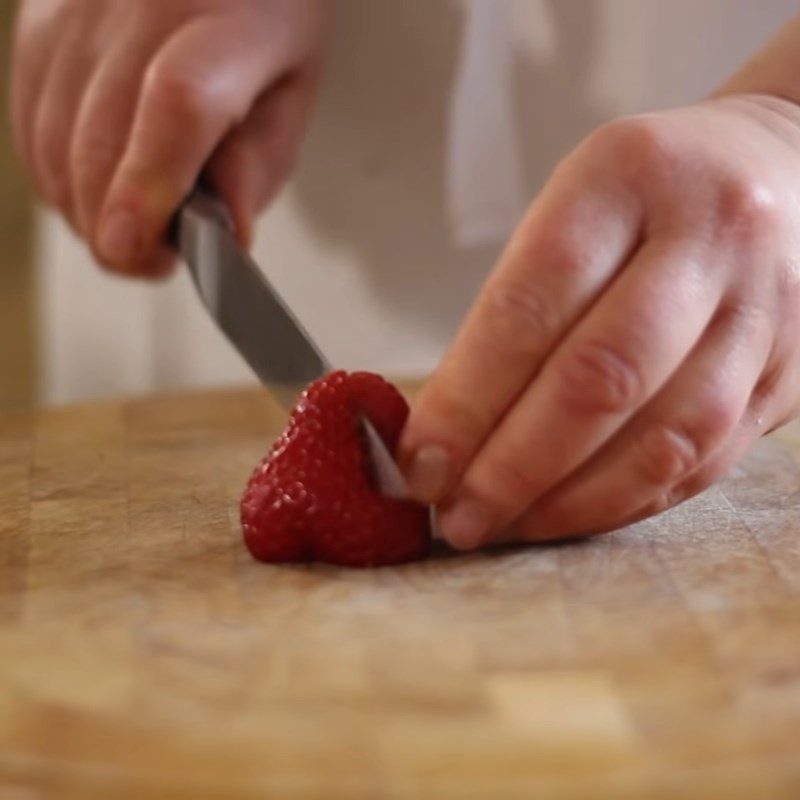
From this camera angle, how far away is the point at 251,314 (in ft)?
3.28

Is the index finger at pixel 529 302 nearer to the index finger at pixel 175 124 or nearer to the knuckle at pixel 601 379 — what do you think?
the knuckle at pixel 601 379

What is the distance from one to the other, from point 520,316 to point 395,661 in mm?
178

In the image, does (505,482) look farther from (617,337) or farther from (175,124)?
(175,124)

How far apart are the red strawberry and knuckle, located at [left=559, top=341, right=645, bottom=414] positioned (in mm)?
121

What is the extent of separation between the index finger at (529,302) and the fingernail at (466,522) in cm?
3

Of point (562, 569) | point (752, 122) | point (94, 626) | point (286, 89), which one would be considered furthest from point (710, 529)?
point (286, 89)

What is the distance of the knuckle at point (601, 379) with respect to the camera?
74 cm

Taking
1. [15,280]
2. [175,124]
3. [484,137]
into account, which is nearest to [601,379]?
[175,124]

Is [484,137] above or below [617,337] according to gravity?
below

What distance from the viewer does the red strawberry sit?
2.66 ft

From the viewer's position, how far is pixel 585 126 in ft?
4.26

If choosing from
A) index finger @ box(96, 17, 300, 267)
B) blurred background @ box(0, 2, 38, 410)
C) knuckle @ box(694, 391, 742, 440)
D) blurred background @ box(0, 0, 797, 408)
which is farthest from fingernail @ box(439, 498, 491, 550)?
blurred background @ box(0, 2, 38, 410)

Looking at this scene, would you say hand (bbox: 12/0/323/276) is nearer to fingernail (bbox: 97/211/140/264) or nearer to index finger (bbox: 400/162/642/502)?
fingernail (bbox: 97/211/140/264)

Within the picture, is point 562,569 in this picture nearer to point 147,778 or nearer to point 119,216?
point 147,778
